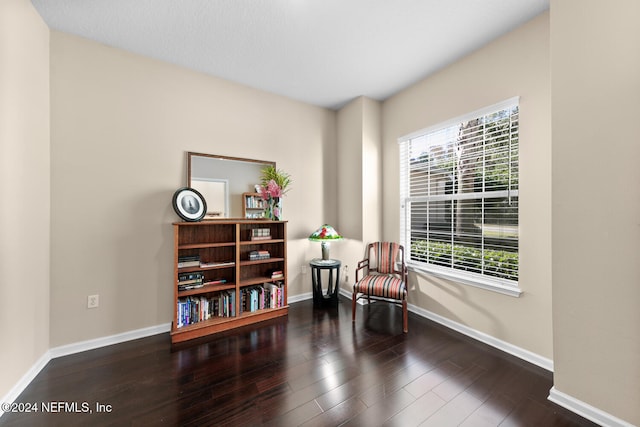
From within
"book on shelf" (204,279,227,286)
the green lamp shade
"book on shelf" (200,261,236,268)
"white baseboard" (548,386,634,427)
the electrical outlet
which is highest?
the green lamp shade

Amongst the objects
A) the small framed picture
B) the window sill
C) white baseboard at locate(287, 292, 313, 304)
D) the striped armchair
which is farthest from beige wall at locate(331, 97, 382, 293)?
the small framed picture

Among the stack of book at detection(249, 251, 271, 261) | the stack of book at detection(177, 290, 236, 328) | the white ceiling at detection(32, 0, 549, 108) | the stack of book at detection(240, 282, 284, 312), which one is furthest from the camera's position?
the stack of book at detection(249, 251, 271, 261)

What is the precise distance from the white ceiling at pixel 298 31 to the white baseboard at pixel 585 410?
279 cm

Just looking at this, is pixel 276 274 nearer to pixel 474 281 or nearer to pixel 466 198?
pixel 474 281

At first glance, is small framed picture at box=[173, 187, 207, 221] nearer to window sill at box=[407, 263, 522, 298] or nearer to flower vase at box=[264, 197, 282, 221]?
flower vase at box=[264, 197, 282, 221]

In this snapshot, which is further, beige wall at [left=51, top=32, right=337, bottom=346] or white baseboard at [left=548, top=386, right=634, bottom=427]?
beige wall at [left=51, top=32, right=337, bottom=346]

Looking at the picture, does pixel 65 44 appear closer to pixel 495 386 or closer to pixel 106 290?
pixel 106 290

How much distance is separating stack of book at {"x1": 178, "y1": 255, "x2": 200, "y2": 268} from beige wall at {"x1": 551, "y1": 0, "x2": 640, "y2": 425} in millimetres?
3060

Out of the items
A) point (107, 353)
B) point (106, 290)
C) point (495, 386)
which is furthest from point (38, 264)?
point (495, 386)

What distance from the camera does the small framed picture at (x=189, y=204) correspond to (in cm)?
249

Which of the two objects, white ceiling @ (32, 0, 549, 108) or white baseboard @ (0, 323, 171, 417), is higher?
white ceiling @ (32, 0, 549, 108)

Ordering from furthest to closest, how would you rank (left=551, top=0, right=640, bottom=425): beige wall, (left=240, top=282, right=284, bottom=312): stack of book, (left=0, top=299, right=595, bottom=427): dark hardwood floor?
(left=240, top=282, right=284, bottom=312): stack of book
(left=0, top=299, right=595, bottom=427): dark hardwood floor
(left=551, top=0, right=640, bottom=425): beige wall

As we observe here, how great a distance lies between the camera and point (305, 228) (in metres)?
3.52

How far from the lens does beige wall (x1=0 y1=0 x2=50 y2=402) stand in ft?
5.10
